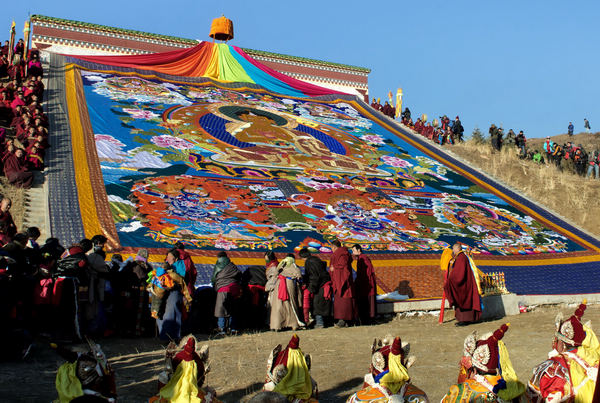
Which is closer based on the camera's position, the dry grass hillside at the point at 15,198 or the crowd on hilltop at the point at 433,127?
the dry grass hillside at the point at 15,198

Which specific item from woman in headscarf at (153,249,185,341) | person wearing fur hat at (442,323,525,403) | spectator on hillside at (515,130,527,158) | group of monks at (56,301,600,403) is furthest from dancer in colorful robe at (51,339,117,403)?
spectator on hillside at (515,130,527,158)

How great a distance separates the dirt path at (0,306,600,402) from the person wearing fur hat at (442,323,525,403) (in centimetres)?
143

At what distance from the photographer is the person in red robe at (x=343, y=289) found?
8211 mm

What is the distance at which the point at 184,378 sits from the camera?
3.57 m

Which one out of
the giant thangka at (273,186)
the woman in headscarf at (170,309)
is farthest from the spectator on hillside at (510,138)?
the woman in headscarf at (170,309)

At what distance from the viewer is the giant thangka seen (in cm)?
1077

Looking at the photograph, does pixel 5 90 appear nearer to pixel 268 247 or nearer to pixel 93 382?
pixel 268 247

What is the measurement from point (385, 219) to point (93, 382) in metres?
9.73

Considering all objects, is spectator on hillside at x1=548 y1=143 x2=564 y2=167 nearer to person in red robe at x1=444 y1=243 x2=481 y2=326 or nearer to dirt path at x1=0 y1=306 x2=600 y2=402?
dirt path at x1=0 y1=306 x2=600 y2=402

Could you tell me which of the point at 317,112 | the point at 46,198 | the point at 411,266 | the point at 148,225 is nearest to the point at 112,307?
the point at 148,225

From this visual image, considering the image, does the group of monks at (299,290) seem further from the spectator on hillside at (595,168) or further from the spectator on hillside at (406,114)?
the spectator on hillside at (406,114)

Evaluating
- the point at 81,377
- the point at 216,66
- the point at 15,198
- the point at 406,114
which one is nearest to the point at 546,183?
the point at 406,114

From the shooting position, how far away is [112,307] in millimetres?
7152

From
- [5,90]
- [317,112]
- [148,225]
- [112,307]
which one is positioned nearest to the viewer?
[112,307]
